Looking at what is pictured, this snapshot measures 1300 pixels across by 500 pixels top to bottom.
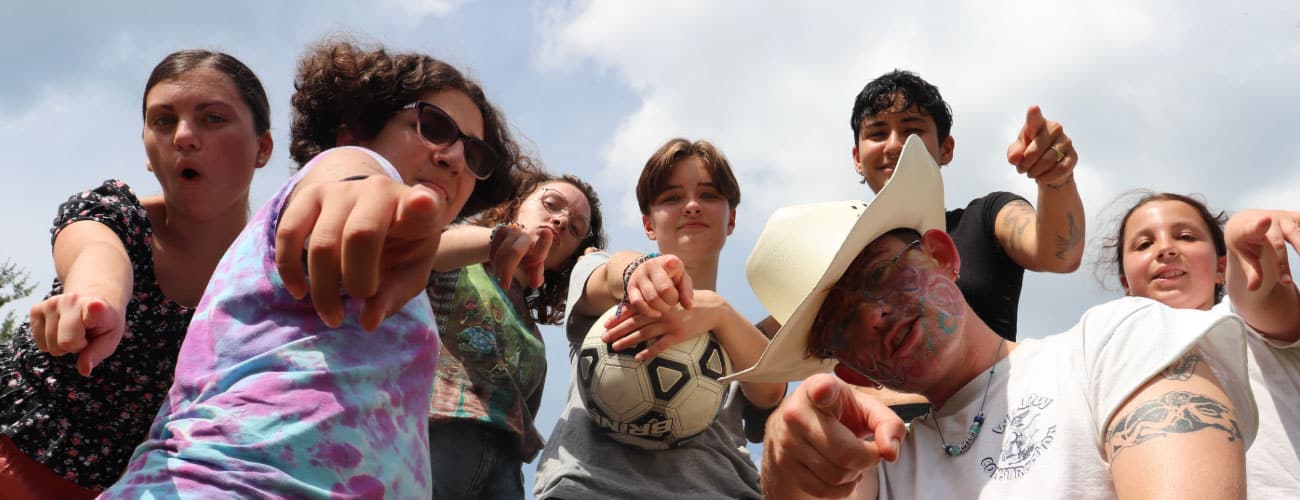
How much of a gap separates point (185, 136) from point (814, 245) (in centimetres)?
203

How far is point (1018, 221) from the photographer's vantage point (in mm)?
4125

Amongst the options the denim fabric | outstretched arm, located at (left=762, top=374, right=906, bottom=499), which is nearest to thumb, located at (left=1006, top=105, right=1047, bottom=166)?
outstretched arm, located at (left=762, top=374, right=906, bottom=499)

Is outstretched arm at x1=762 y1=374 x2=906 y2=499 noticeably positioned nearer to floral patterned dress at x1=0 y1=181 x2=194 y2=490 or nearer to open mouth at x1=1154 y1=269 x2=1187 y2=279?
floral patterned dress at x1=0 y1=181 x2=194 y2=490

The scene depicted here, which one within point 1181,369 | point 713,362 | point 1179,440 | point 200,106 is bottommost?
point 1179,440

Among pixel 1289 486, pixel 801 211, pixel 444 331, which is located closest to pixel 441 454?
pixel 444 331

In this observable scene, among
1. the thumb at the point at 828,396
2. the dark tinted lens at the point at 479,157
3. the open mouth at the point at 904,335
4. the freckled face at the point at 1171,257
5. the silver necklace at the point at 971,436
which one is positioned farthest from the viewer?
the freckled face at the point at 1171,257

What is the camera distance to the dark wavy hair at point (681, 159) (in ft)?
15.6

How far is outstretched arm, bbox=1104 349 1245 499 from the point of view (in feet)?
7.29

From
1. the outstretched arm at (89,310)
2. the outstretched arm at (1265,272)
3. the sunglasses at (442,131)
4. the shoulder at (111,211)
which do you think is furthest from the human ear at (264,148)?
the outstretched arm at (1265,272)

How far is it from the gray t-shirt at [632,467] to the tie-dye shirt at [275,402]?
1.56 m

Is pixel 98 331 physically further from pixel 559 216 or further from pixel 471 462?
pixel 559 216

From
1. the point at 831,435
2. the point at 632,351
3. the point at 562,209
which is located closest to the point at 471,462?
the point at 632,351

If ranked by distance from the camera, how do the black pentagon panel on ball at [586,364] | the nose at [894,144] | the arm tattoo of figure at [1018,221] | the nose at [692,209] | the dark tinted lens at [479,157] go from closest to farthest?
the dark tinted lens at [479,157], the black pentagon panel on ball at [586,364], the arm tattoo of figure at [1018,221], the nose at [692,209], the nose at [894,144]

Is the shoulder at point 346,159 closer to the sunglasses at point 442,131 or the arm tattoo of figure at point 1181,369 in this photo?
the sunglasses at point 442,131
